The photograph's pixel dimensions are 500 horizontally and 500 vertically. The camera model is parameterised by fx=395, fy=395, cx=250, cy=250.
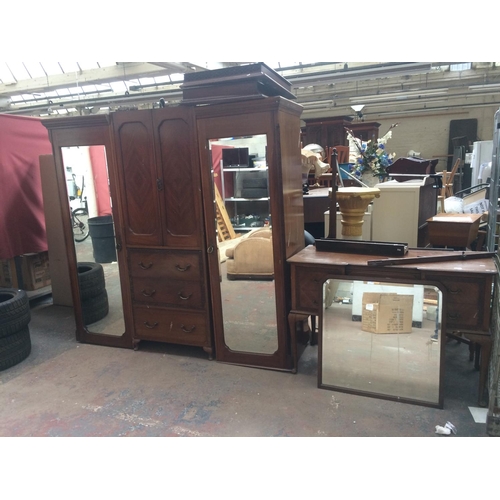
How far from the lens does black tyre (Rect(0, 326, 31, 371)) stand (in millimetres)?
3078

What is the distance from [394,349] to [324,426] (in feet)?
2.23

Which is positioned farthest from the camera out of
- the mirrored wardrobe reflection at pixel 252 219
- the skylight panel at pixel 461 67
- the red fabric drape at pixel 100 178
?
the skylight panel at pixel 461 67

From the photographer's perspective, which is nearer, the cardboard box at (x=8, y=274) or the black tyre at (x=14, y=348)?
the black tyre at (x=14, y=348)

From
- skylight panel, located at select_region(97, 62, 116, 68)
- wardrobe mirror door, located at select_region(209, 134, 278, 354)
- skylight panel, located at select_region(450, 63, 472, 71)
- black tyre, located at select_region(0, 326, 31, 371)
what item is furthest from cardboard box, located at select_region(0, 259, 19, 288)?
skylight panel, located at select_region(450, 63, 472, 71)

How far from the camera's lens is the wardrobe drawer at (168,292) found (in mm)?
2982

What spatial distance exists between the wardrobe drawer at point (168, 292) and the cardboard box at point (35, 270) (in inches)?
80.0

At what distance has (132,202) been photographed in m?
3.01

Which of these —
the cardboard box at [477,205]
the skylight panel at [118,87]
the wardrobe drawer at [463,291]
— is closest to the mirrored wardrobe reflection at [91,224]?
the wardrobe drawer at [463,291]

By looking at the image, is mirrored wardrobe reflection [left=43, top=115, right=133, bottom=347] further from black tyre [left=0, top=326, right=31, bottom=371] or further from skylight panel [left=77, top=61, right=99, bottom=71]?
skylight panel [left=77, top=61, right=99, bottom=71]

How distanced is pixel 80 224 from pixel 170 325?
1185 mm

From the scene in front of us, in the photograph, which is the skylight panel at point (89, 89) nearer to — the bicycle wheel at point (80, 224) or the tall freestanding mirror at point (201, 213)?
the tall freestanding mirror at point (201, 213)

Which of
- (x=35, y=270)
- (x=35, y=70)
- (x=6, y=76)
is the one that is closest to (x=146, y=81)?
(x=35, y=70)

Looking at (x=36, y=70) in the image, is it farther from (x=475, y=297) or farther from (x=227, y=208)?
(x=475, y=297)
